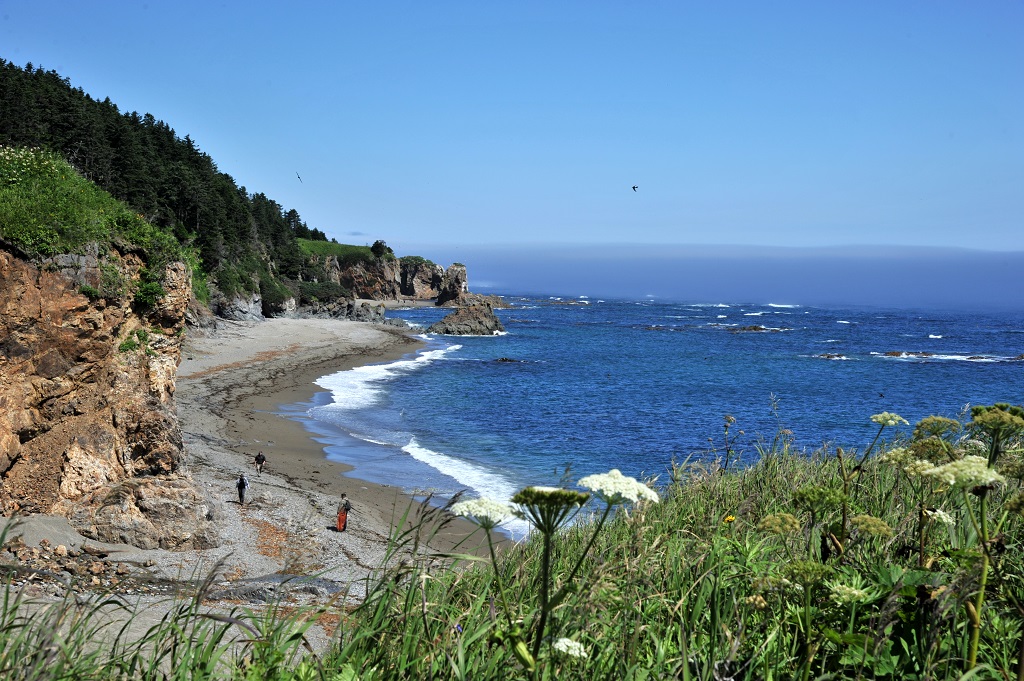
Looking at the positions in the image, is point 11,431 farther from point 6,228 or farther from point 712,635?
point 712,635

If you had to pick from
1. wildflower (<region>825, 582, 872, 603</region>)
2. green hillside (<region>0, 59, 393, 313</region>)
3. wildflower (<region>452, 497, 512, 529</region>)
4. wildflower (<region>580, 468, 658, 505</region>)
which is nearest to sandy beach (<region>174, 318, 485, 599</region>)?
wildflower (<region>452, 497, 512, 529</region>)

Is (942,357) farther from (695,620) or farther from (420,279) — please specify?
(420,279)

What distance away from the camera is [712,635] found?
9.37 feet

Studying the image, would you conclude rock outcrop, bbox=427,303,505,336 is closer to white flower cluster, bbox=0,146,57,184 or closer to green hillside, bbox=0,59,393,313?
green hillside, bbox=0,59,393,313

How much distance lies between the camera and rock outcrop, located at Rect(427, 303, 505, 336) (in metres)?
83.3

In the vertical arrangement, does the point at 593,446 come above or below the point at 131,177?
below

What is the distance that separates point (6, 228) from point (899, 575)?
14820 mm

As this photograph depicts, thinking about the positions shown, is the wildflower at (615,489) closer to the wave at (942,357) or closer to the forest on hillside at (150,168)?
the forest on hillside at (150,168)

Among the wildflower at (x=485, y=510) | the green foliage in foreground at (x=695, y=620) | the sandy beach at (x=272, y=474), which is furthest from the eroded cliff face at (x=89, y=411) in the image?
the wildflower at (x=485, y=510)

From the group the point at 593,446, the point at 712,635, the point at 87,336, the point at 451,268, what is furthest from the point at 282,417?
the point at 451,268

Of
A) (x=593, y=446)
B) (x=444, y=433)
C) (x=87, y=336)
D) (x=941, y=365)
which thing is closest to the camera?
(x=87, y=336)

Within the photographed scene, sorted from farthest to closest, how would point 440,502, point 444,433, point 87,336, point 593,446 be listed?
point 444,433 → point 593,446 → point 440,502 → point 87,336

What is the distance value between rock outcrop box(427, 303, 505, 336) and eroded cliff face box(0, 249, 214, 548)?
6790 cm

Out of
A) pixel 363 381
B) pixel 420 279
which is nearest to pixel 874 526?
pixel 363 381
